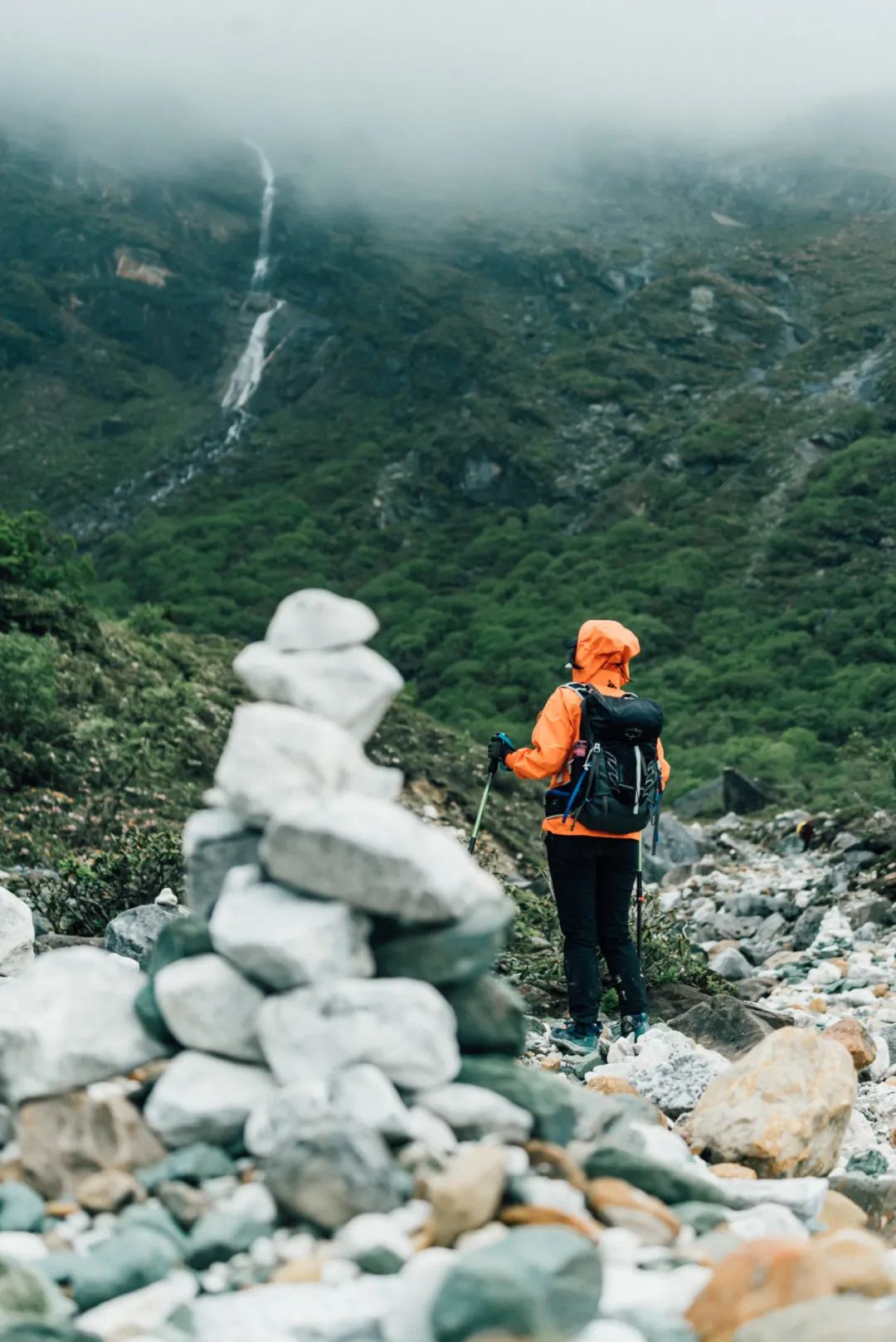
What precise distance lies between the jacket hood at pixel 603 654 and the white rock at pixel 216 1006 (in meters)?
3.07

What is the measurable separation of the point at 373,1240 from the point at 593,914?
11.9 ft

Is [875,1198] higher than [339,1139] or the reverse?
the reverse

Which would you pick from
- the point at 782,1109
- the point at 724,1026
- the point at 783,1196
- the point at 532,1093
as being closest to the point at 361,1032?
the point at 532,1093

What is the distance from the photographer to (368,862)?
11.7 ft

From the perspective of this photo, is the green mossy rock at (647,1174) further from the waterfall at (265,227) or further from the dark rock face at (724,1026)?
the waterfall at (265,227)

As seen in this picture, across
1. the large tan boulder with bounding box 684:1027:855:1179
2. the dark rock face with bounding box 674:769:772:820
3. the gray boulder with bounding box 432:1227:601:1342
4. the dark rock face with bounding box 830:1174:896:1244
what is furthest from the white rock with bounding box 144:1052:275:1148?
the dark rock face with bounding box 674:769:772:820

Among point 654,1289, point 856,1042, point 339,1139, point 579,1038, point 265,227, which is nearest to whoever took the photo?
point 654,1289

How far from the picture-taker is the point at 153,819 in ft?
39.9

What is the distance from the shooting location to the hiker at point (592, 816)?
638cm

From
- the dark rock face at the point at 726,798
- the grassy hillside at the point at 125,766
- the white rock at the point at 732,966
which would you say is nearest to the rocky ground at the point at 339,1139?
the grassy hillside at the point at 125,766

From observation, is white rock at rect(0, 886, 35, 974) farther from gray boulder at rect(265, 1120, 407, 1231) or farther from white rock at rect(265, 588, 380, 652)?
gray boulder at rect(265, 1120, 407, 1231)

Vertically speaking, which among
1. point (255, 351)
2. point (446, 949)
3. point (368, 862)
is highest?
point (255, 351)

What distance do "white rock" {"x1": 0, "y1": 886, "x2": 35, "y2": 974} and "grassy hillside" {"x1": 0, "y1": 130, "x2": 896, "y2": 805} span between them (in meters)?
15.0

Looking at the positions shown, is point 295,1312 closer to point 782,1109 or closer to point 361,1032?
point 361,1032
